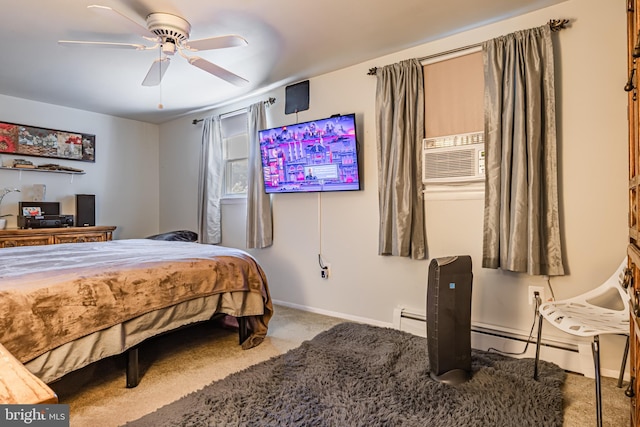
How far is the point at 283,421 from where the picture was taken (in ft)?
5.15

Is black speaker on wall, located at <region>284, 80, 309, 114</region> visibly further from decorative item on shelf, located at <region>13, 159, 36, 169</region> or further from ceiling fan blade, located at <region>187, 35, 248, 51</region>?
decorative item on shelf, located at <region>13, 159, 36, 169</region>

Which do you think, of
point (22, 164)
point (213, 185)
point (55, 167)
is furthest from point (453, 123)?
point (22, 164)

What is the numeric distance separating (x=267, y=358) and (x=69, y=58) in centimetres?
300

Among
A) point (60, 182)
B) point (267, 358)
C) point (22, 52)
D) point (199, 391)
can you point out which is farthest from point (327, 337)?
point (60, 182)

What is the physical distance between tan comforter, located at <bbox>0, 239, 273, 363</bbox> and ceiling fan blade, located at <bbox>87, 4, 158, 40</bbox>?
136cm

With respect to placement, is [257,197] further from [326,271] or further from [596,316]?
[596,316]

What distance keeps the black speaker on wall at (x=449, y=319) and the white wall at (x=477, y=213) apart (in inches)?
25.8

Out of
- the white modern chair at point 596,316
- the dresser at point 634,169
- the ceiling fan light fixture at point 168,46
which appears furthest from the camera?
the ceiling fan light fixture at point 168,46

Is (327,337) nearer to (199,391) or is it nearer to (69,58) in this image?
(199,391)

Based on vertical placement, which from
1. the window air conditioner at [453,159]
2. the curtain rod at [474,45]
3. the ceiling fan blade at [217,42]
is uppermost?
the curtain rod at [474,45]

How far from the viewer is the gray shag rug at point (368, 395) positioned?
1.58 meters

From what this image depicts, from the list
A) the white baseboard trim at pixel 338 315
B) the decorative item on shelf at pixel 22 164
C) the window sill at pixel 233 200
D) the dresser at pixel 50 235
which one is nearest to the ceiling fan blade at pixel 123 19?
the window sill at pixel 233 200

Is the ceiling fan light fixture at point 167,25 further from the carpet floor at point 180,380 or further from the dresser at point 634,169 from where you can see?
the dresser at point 634,169

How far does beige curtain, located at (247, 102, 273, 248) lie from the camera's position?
12.2ft
